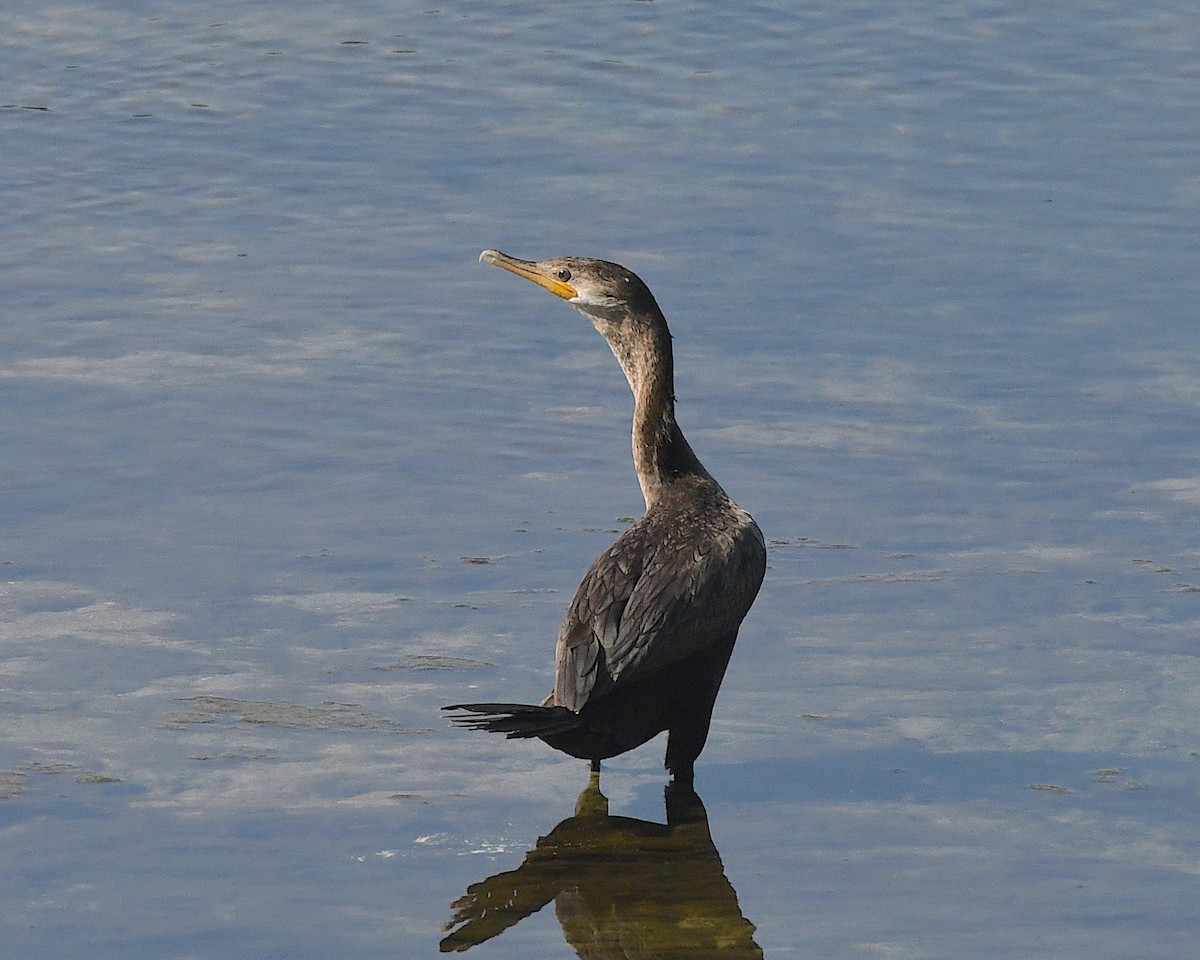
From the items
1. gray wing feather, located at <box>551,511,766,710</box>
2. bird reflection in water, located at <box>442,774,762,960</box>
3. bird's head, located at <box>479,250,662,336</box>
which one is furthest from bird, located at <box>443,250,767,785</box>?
bird's head, located at <box>479,250,662,336</box>

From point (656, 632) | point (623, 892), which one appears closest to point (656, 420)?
point (656, 632)

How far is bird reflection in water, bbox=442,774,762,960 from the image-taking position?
17.1ft

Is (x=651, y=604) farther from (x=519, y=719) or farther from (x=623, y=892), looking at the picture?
(x=623, y=892)

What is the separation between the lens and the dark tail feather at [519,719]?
5434 mm

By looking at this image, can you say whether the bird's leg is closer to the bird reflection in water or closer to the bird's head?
the bird reflection in water

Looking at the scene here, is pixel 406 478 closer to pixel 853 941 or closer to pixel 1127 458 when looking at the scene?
pixel 1127 458

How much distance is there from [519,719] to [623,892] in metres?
0.51

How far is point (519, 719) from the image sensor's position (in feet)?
18.1

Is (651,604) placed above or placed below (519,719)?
above

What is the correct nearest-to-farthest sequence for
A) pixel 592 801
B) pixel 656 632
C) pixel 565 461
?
1. pixel 656 632
2. pixel 592 801
3. pixel 565 461

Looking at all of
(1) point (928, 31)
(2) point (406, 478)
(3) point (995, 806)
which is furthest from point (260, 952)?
(1) point (928, 31)

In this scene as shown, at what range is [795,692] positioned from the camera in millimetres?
6535

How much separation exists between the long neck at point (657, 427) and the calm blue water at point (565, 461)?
25.0 inches

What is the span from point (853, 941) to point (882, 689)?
149 cm
